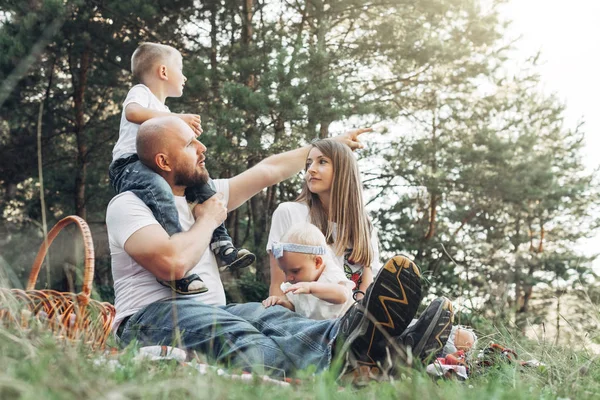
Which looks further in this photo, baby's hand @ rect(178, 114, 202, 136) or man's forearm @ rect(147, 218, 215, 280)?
baby's hand @ rect(178, 114, 202, 136)

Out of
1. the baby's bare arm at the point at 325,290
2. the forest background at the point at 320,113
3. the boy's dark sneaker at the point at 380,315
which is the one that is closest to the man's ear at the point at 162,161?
the baby's bare arm at the point at 325,290

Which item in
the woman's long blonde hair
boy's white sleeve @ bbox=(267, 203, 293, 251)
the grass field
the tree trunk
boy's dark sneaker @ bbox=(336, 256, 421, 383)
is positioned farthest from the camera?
the tree trunk

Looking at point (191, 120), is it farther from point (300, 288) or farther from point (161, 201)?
point (300, 288)

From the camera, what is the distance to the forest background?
28.0ft

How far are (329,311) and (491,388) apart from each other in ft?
4.82

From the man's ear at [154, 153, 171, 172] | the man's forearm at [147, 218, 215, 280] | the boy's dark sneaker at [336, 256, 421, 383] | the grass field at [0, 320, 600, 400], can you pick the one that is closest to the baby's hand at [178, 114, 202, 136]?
the man's ear at [154, 153, 171, 172]

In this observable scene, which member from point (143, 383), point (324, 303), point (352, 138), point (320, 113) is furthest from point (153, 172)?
point (320, 113)

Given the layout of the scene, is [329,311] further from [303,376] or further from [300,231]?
[303,376]

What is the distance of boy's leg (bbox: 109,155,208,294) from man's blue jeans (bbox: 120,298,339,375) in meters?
0.07

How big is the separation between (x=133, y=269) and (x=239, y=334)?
1.80 feet

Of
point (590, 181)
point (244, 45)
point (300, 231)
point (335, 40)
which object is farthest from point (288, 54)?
point (590, 181)

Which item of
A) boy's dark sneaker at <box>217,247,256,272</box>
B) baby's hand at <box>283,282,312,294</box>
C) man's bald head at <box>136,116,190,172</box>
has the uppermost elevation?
man's bald head at <box>136,116,190,172</box>

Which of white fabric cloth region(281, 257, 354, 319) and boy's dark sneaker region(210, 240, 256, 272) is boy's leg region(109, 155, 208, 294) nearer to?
boy's dark sneaker region(210, 240, 256, 272)

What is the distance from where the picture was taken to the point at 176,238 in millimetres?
2367
